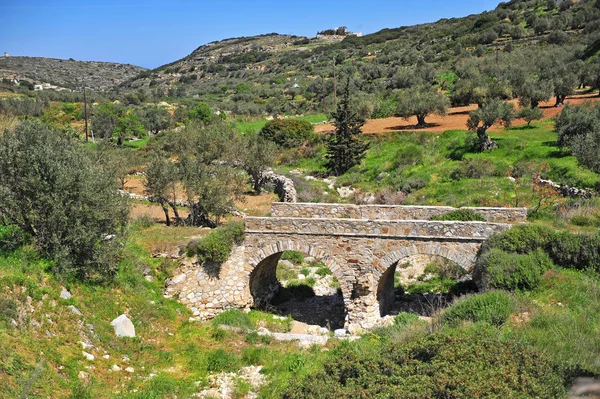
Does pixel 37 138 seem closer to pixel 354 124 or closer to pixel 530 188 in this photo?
pixel 530 188

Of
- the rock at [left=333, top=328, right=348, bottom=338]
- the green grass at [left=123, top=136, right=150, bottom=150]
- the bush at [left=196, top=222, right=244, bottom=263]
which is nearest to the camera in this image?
the rock at [left=333, top=328, right=348, bottom=338]

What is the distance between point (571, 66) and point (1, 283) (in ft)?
141

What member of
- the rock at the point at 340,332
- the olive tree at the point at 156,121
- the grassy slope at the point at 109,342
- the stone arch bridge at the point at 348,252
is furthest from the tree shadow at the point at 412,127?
the olive tree at the point at 156,121

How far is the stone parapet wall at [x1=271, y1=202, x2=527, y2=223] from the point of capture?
54.8ft

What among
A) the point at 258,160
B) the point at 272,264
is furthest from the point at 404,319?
the point at 258,160

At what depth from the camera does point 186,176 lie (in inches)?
811

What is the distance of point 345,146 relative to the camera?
107 ft

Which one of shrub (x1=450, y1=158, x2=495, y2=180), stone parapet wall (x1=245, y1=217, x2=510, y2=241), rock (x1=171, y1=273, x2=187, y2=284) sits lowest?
rock (x1=171, y1=273, x2=187, y2=284)

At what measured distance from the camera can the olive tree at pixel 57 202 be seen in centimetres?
1241

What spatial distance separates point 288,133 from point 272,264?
24.0 m

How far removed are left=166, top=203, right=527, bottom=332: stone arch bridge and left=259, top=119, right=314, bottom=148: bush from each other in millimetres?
24351

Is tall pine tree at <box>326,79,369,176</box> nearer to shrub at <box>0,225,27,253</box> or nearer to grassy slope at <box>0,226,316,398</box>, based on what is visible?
grassy slope at <box>0,226,316,398</box>

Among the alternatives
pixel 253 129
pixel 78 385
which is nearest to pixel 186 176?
pixel 78 385

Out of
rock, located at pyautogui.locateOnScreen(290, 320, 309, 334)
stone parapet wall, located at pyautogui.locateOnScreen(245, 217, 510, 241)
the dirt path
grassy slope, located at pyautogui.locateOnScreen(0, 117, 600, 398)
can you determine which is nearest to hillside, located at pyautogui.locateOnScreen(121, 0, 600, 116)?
the dirt path
